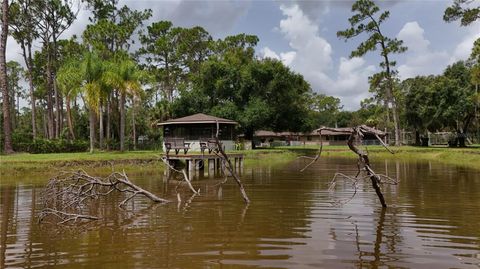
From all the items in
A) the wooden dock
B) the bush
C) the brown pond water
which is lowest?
the brown pond water

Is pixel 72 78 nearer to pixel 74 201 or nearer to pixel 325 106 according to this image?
pixel 74 201

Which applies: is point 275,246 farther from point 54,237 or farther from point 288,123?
point 288,123

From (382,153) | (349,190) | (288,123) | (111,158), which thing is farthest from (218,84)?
(349,190)

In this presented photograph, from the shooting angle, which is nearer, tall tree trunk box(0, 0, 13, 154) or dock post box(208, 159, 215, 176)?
dock post box(208, 159, 215, 176)

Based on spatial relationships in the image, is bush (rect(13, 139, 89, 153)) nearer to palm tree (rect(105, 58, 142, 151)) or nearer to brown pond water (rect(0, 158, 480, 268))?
palm tree (rect(105, 58, 142, 151))

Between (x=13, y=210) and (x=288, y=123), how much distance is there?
3831 centimetres

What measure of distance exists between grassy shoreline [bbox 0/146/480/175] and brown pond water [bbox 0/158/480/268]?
7.50 m

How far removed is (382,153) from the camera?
43.5m

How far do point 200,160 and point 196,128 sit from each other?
41.1 feet

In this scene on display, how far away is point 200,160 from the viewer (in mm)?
27406

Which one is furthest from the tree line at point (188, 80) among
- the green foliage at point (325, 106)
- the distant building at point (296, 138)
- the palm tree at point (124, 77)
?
the green foliage at point (325, 106)

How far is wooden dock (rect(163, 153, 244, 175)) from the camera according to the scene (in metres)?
24.9

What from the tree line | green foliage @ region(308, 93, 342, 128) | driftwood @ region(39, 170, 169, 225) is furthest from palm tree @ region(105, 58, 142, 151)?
green foliage @ region(308, 93, 342, 128)

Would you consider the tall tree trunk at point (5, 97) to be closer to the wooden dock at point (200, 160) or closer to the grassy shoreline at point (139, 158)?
the grassy shoreline at point (139, 158)
